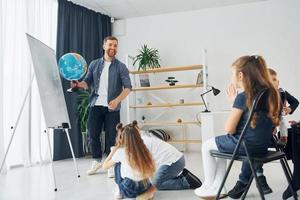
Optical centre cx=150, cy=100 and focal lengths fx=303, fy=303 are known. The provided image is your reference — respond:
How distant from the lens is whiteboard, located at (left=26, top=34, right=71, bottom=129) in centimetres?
275

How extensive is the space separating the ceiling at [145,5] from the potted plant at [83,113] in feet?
4.74

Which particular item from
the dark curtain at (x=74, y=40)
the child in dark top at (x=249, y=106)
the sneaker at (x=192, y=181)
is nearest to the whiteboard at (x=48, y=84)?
the sneaker at (x=192, y=181)

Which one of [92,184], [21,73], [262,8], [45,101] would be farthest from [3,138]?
[262,8]

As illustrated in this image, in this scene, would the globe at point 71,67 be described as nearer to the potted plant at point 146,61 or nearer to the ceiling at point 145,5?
the ceiling at point 145,5

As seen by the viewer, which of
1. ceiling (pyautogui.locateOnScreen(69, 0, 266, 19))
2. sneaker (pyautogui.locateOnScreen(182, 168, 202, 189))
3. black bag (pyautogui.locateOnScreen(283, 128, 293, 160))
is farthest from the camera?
ceiling (pyautogui.locateOnScreen(69, 0, 266, 19))

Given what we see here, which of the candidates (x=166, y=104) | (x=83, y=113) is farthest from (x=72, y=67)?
(x=166, y=104)

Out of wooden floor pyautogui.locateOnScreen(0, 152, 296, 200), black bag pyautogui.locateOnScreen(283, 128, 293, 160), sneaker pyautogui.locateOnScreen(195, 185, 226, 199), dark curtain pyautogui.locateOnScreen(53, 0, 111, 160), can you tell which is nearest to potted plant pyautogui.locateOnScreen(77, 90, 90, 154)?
dark curtain pyautogui.locateOnScreen(53, 0, 111, 160)

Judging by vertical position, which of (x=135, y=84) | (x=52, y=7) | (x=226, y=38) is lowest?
(x=135, y=84)

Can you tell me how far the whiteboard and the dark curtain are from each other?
4.71ft

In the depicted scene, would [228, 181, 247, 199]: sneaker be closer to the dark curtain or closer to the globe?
the globe

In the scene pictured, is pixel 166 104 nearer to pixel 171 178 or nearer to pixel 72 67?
pixel 72 67

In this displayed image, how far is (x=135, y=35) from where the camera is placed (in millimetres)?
5613

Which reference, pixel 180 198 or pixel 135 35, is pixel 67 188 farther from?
pixel 135 35

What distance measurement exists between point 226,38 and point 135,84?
176cm
